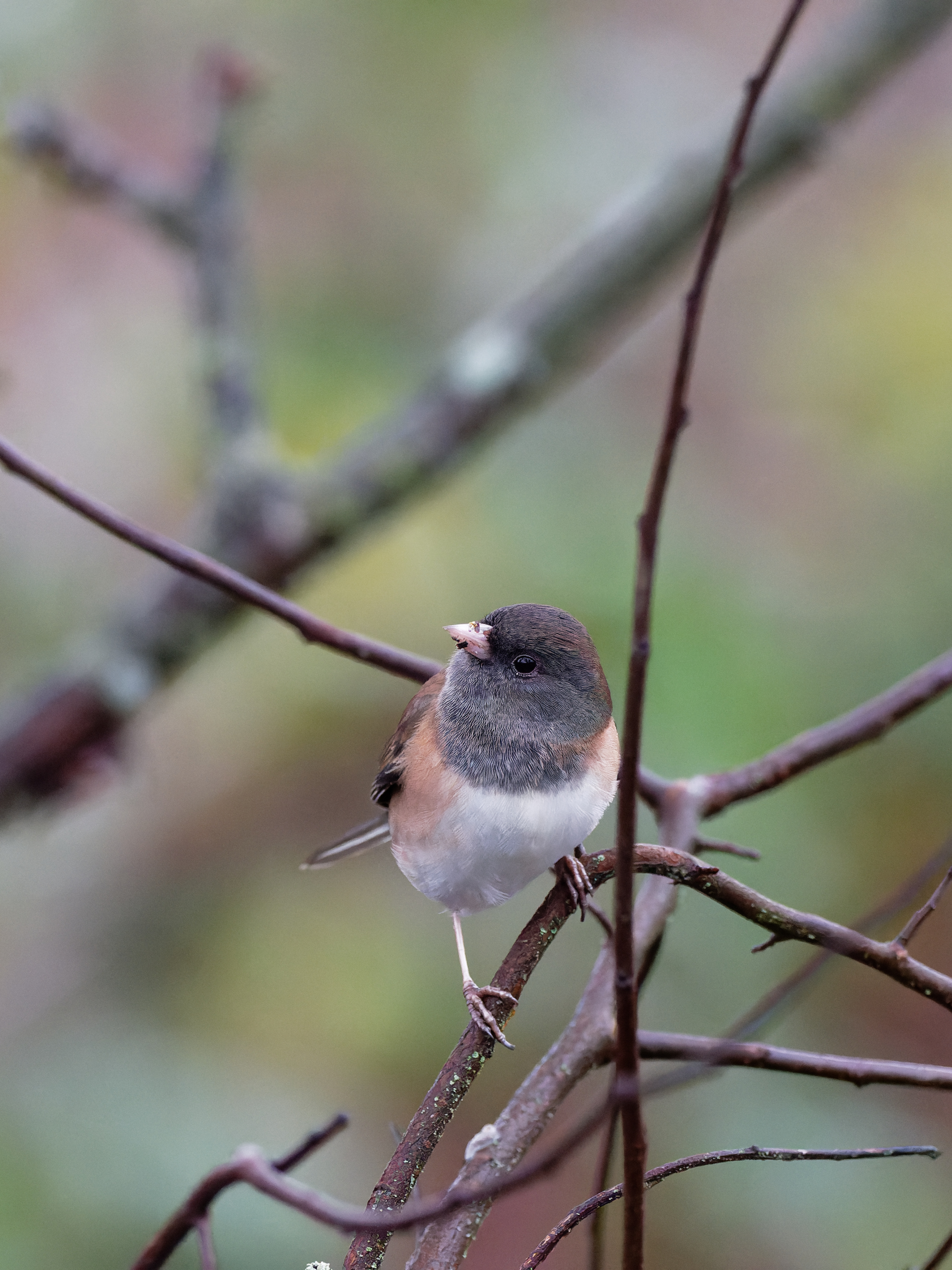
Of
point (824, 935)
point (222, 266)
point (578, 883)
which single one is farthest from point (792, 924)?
point (222, 266)

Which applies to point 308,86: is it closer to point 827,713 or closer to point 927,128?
point 927,128

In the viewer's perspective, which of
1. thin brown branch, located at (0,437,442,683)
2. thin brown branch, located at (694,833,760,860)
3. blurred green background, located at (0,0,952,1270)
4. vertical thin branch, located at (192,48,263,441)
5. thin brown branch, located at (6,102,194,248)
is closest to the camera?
thin brown branch, located at (0,437,442,683)

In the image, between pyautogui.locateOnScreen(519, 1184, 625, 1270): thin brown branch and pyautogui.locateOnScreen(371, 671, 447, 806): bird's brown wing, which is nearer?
pyautogui.locateOnScreen(519, 1184, 625, 1270): thin brown branch

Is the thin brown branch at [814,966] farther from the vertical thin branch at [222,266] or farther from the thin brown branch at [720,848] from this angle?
the vertical thin branch at [222,266]

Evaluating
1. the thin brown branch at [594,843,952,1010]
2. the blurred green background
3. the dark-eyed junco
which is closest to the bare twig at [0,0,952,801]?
the blurred green background

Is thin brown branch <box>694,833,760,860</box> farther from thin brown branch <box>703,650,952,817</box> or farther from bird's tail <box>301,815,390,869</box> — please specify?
bird's tail <box>301,815,390,869</box>

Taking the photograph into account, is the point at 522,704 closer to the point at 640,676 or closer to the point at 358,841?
the point at 358,841
